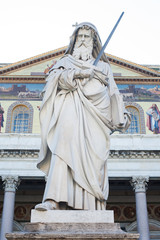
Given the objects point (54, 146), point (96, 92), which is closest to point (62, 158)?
point (54, 146)

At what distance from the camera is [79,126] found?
2.82 meters

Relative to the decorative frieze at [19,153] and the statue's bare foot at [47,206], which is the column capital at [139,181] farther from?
the statue's bare foot at [47,206]

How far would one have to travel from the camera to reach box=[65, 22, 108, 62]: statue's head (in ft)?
11.1

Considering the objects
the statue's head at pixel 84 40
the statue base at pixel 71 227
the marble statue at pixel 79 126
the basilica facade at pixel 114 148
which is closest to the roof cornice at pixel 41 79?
the basilica facade at pixel 114 148

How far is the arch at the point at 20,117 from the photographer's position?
18672 mm

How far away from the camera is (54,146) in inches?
107

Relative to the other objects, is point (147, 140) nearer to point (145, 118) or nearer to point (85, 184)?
point (145, 118)

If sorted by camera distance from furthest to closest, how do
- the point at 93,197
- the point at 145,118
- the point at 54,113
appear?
1. the point at 145,118
2. the point at 54,113
3. the point at 93,197

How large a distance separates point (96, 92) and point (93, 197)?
2.98 feet

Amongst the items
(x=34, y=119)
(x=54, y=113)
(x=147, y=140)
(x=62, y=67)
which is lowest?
(x=54, y=113)

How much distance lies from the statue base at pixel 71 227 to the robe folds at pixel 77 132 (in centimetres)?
18

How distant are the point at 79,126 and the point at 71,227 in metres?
0.84

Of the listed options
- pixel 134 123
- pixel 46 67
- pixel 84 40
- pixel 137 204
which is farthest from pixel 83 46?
pixel 46 67

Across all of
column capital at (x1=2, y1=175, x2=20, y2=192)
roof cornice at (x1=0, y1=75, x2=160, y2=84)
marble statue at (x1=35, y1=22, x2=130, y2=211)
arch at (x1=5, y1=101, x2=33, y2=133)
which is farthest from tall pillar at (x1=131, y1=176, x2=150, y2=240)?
marble statue at (x1=35, y1=22, x2=130, y2=211)
